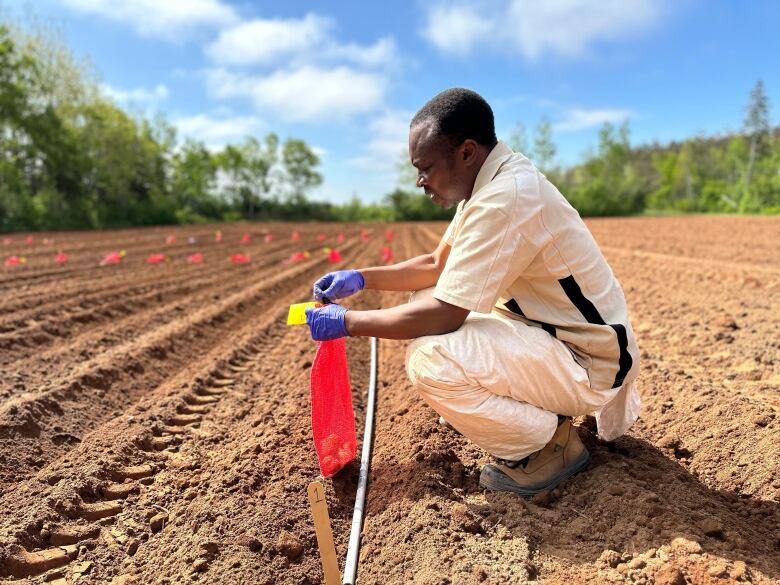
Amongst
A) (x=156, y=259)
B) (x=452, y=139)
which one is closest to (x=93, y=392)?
(x=452, y=139)

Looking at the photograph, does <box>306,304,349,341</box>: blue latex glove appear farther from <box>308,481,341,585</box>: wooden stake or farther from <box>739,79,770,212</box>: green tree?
<box>739,79,770,212</box>: green tree

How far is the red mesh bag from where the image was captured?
241 cm

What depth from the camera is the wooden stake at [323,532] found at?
1706 mm

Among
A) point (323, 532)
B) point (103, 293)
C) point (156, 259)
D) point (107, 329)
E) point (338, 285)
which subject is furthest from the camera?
point (156, 259)

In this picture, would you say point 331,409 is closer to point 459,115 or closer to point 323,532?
point 323,532

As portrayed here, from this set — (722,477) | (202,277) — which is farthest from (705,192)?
(722,477)

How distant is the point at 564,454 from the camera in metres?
2.31

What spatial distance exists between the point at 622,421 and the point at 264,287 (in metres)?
6.04

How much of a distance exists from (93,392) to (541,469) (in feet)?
9.62

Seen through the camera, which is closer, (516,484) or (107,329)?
(516,484)

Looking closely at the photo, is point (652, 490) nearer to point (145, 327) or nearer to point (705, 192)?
point (145, 327)

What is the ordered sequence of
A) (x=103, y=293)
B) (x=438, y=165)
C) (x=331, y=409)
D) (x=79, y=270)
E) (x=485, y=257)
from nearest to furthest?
(x=485, y=257) < (x=438, y=165) < (x=331, y=409) < (x=103, y=293) < (x=79, y=270)

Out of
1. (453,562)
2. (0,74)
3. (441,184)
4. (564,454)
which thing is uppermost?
(0,74)

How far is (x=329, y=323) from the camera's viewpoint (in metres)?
2.26
